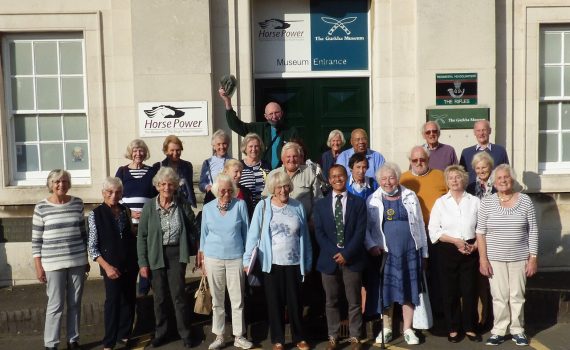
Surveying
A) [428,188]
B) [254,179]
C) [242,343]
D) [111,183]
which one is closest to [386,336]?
[242,343]

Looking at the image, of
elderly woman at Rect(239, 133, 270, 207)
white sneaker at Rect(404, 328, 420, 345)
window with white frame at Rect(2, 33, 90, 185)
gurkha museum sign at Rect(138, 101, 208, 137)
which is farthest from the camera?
window with white frame at Rect(2, 33, 90, 185)

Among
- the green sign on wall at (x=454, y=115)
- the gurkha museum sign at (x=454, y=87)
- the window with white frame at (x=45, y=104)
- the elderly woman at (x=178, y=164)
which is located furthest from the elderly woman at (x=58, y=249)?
the gurkha museum sign at (x=454, y=87)

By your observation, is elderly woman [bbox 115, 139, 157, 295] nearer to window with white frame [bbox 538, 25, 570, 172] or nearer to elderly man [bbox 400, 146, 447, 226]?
elderly man [bbox 400, 146, 447, 226]

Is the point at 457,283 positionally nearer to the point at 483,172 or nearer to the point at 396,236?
the point at 396,236

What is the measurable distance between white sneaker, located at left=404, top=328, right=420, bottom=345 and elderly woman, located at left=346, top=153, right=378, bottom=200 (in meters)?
1.39

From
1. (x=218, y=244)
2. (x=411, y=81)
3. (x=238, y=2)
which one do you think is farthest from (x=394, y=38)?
(x=218, y=244)

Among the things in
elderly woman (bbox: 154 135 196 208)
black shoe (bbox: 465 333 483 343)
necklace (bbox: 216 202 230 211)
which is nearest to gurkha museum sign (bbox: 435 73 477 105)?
black shoe (bbox: 465 333 483 343)

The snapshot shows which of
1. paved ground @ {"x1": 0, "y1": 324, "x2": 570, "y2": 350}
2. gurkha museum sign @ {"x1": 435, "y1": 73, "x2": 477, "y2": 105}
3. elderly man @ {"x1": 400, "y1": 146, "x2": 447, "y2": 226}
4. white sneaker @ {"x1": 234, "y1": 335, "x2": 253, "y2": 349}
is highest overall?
gurkha museum sign @ {"x1": 435, "y1": 73, "x2": 477, "y2": 105}

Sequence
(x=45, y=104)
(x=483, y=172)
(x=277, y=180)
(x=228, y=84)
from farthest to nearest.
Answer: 1. (x=45, y=104)
2. (x=228, y=84)
3. (x=483, y=172)
4. (x=277, y=180)

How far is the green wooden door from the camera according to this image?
31.7 feet

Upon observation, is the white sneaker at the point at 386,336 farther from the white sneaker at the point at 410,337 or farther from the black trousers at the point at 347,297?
the black trousers at the point at 347,297

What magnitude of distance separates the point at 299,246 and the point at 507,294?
2.10 meters

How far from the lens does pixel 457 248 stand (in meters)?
6.96

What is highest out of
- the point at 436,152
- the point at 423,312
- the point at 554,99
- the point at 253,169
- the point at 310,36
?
the point at 310,36
